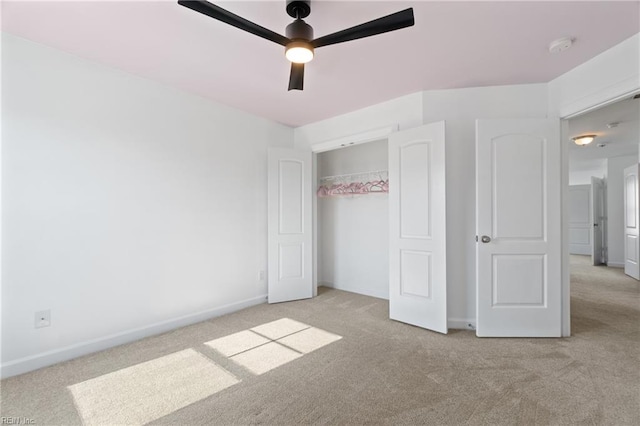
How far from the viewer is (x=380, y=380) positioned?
7.13ft

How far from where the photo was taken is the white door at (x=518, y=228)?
290 cm

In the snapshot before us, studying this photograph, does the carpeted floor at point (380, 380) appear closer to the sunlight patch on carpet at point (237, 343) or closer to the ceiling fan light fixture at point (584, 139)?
the sunlight patch on carpet at point (237, 343)

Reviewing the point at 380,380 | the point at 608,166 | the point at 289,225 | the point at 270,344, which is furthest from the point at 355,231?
the point at 608,166

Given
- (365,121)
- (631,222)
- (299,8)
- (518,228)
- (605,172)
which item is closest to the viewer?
(299,8)

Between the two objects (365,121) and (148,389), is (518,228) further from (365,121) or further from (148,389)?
(148,389)

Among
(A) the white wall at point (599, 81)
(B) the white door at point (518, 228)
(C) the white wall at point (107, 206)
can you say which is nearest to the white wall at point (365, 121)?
(B) the white door at point (518, 228)

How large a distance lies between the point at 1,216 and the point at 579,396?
13.9ft

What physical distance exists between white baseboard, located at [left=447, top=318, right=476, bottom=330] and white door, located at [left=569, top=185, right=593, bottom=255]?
795 centimetres

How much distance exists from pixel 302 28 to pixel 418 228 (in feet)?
7.25

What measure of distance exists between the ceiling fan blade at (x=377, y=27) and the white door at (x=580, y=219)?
393 inches

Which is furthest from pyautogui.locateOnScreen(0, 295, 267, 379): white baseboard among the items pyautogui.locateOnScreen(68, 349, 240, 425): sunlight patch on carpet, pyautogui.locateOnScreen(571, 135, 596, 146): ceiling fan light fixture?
pyautogui.locateOnScreen(571, 135, 596, 146): ceiling fan light fixture

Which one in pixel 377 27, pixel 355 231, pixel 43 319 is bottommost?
pixel 43 319

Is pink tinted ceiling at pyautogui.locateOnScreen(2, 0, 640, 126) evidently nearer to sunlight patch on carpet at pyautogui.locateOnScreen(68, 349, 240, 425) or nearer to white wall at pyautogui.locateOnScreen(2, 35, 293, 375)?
white wall at pyautogui.locateOnScreen(2, 35, 293, 375)

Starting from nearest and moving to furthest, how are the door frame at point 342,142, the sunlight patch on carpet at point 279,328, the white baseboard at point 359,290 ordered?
the sunlight patch on carpet at point 279,328, the door frame at point 342,142, the white baseboard at point 359,290
